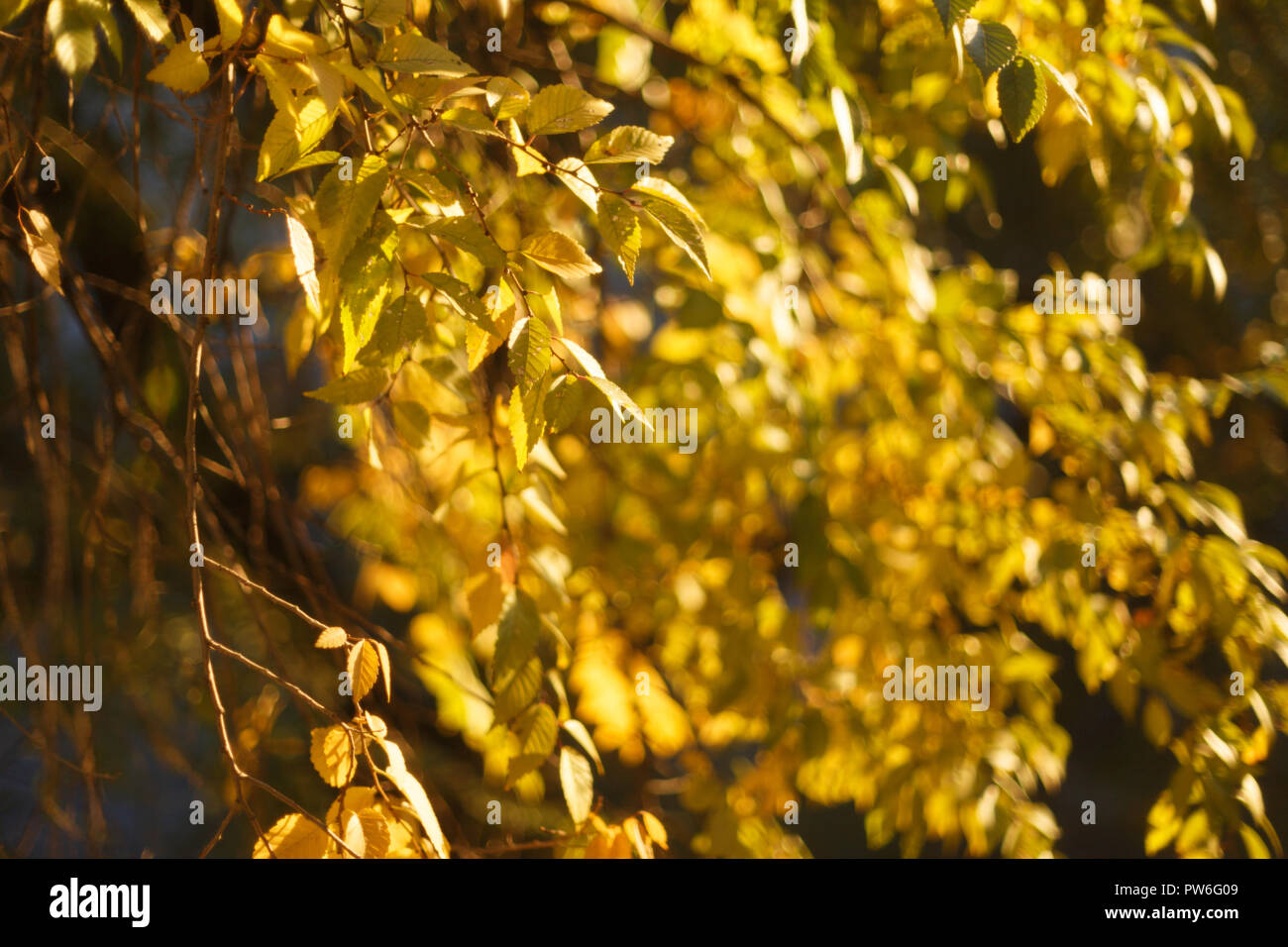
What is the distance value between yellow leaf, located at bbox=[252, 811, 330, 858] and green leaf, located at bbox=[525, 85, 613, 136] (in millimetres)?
495

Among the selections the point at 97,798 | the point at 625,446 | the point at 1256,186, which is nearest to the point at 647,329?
the point at 625,446

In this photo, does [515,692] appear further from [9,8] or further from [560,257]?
[9,8]

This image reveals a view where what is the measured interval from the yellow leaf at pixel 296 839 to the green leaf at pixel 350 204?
0.38m

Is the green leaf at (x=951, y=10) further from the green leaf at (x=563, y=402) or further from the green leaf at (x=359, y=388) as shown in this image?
the green leaf at (x=359, y=388)

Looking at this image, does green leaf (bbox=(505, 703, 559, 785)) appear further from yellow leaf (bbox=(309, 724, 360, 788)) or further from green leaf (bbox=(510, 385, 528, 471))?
green leaf (bbox=(510, 385, 528, 471))

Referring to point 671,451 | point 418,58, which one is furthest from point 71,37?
point 671,451

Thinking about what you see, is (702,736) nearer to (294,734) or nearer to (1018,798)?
(1018,798)

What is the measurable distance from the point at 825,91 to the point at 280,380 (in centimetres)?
181

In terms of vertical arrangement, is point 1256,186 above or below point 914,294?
above

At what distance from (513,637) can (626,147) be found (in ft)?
1.28

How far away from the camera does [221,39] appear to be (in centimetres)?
60

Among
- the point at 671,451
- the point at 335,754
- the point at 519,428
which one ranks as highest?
the point at 671,451

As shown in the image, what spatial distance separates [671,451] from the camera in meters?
1.37

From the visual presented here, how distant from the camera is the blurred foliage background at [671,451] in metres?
0.84
